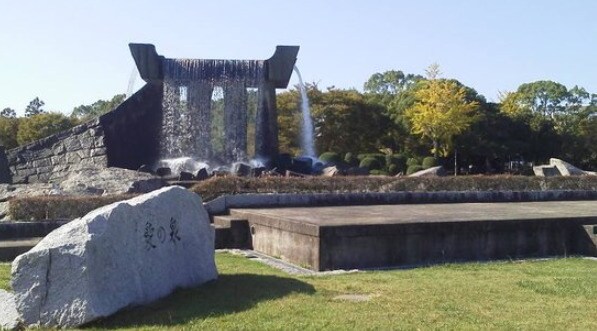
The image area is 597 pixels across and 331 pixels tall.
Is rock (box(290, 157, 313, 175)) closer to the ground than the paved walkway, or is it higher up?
higher up

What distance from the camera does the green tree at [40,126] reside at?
44.2 m

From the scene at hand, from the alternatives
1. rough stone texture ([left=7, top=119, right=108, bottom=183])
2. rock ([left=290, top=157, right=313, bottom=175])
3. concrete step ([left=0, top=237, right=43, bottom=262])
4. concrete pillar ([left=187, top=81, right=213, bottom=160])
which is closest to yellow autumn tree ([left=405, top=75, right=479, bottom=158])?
rock ([left=290, top=157, right=313, bottom=175])

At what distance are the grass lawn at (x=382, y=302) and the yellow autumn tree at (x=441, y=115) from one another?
32.9 metres

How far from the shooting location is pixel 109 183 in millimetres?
15680

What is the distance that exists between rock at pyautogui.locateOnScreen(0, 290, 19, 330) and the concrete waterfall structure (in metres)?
15.2

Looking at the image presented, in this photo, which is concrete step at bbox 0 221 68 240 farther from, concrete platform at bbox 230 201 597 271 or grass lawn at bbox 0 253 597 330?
concrete platform at bbox 230 201 597 271

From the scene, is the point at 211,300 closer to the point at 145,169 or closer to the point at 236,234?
the point at 236,234

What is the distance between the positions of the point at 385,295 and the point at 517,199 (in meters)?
9.52

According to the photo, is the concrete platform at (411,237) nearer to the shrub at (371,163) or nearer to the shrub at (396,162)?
the shrub at (371,163)

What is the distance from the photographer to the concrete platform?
28.1ft

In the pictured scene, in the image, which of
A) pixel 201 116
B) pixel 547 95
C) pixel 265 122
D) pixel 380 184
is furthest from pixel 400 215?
pixel 547 95

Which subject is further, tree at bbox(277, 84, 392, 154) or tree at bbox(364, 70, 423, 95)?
tree at bbox(364, 70, 423, 95)

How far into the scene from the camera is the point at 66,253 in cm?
534

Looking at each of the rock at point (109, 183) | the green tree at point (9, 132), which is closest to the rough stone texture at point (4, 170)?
the rock at point (109, 183)
